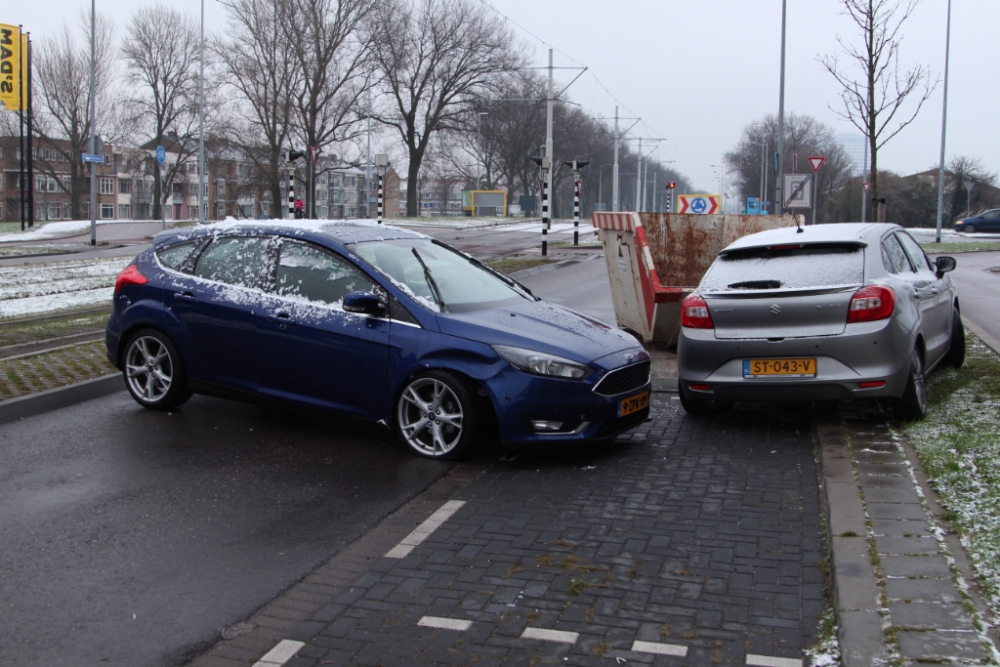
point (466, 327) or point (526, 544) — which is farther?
point (466, 327)

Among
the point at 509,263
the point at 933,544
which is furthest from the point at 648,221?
the point at 509,263

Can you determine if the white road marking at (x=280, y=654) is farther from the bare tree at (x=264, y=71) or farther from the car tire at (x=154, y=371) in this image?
the bare tree at (x=264, y=71)

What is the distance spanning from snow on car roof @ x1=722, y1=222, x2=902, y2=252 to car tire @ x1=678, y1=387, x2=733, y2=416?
46.8 inches

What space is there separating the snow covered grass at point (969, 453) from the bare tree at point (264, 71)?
4450cm

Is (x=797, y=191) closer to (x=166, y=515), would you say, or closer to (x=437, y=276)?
(x=437, y=276)

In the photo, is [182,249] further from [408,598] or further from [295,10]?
[295,10]

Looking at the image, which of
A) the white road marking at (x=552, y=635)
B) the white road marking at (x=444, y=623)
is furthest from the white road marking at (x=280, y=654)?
the white road marking at (x=552, y=635)

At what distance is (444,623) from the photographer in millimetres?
4027

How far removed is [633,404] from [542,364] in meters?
0.84

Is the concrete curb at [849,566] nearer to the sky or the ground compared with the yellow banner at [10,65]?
nearer to the ground

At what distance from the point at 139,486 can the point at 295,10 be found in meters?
47.9

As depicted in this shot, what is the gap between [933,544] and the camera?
4547 mm

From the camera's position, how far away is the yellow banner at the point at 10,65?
38156mm

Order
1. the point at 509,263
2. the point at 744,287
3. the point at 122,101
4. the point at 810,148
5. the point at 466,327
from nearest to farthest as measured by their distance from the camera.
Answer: the point at 466,327
the point at 744,287
the point at 509,263
the point at 122,101
the point at 810,148
